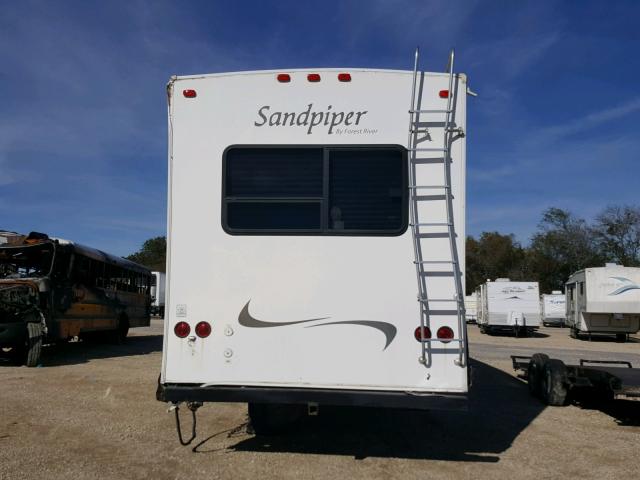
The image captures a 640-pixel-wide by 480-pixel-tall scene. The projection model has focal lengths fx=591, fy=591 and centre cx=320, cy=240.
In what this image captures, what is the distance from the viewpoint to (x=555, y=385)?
320 inches

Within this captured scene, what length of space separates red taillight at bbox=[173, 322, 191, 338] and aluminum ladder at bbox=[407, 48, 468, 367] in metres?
1.92

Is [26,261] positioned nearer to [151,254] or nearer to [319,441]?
[319,441]

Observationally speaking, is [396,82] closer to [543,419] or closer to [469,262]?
[543,419]

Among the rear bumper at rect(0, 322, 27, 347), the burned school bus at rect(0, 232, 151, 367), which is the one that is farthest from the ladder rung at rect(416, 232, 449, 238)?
the rear bumper at rect(0, 322, 27, 347)

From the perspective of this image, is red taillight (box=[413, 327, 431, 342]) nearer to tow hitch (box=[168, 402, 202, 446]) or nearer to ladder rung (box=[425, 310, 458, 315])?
ladder rung (box=[425, 310, 458, 315])

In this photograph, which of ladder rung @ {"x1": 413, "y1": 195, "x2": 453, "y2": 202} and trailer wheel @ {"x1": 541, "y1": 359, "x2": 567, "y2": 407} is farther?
trailer wheel @ {"x1": 541, "y1": 359, "x2": 567, "y2": 407}

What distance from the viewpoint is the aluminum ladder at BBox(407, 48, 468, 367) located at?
15.5 ft

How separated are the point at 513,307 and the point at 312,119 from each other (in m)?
24.5

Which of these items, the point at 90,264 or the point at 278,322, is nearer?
the point at 278,322

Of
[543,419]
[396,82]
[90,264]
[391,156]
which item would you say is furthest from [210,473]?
[90,264]

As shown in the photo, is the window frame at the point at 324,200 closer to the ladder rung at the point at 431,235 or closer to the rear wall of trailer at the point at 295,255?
the rear wall of trailer at the point at 295,255

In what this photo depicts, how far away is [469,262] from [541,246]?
9.04 meters

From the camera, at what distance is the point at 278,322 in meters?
4.89

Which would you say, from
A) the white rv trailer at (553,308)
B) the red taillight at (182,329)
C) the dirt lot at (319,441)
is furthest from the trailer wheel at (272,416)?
the white rv trailer at (553,308)
